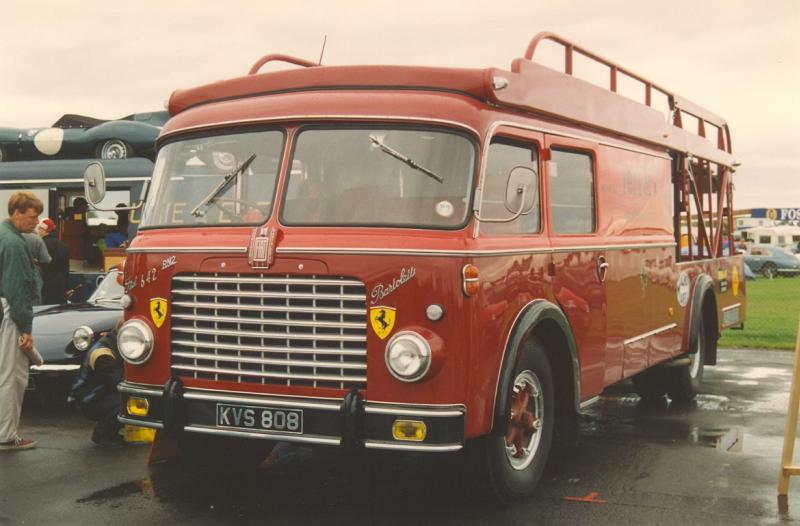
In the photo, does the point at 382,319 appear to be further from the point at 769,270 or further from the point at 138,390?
the point at 769,270

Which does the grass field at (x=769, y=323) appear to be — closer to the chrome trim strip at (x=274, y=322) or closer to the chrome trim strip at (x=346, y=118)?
the chrome trim strip at (x=346, y=118)

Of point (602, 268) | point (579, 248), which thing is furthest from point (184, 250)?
point (602, 268)

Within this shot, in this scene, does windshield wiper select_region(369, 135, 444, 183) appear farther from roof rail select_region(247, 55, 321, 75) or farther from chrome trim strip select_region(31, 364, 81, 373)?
chrome trim strip select_region(31, 364, 81, 373)

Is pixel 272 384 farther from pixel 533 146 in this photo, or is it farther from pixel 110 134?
pixel 110 134

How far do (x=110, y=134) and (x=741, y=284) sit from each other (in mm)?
9178

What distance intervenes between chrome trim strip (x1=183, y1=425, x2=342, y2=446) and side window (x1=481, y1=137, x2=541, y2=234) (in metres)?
1.43

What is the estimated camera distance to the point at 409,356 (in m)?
5.29

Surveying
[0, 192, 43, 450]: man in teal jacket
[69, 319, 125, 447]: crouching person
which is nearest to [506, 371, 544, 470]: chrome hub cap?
[69, 319, 125, 447]: crouching person

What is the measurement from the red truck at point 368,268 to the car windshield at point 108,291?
3.92 metres

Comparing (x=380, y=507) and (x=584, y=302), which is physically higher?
(x=584, y=302)

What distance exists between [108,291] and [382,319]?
606 centimetres

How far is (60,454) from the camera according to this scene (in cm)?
752

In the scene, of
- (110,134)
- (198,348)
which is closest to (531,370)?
(198,348)

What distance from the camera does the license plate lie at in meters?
5.49
